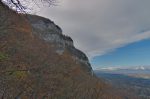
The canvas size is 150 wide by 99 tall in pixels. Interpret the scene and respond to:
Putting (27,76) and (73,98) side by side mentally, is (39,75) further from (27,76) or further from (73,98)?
(73,98)

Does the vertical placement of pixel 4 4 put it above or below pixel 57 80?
below

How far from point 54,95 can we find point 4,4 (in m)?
81.6

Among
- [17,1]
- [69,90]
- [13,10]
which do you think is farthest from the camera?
[69,90]

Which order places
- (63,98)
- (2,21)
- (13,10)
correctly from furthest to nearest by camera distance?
(63,98)
(2,21)
(13,10)

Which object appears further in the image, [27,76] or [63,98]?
[63,98]

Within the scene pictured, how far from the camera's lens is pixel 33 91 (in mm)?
73125

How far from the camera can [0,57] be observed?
409 inches

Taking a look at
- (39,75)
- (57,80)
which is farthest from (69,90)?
(39,75)

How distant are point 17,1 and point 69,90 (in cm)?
9728

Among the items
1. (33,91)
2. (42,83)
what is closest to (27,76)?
(33,91)

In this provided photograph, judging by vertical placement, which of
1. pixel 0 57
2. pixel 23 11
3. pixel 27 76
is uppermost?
pixel 27 76

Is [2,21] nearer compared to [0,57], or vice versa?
[0,57]

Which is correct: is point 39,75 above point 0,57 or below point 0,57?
above

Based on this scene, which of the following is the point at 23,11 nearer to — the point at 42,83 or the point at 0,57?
the point at 0,57
